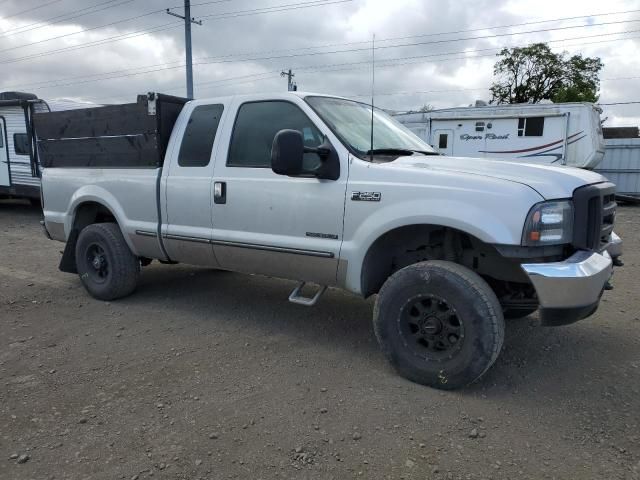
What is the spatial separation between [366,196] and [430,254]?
0.66 metres

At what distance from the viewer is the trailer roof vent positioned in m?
12.3

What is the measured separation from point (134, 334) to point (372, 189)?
95.4 inches

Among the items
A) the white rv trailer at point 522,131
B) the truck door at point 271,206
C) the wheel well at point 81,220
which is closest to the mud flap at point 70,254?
the wheel well at point 81,220

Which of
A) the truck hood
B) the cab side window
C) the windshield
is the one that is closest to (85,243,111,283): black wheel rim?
the cab side window

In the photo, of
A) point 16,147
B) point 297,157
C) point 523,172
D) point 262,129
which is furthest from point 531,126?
point 16,147

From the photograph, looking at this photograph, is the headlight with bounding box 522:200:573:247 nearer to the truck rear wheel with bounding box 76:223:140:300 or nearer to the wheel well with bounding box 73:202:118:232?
the truck rear wheel with bounding box 76:223:140:300

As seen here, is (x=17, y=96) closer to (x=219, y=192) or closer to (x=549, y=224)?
(x=219, y=192)

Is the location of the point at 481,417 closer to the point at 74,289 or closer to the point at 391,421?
the point at 391,421

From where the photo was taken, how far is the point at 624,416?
2992 millimetres

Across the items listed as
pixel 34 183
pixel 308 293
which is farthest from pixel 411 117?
pixel 308 293

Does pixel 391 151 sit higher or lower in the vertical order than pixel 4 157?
higher

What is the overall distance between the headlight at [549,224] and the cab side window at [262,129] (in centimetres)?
164

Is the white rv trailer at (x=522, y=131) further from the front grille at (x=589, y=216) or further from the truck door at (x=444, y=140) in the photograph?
the front grille at (x=589, y=216)

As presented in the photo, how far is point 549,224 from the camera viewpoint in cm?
300
